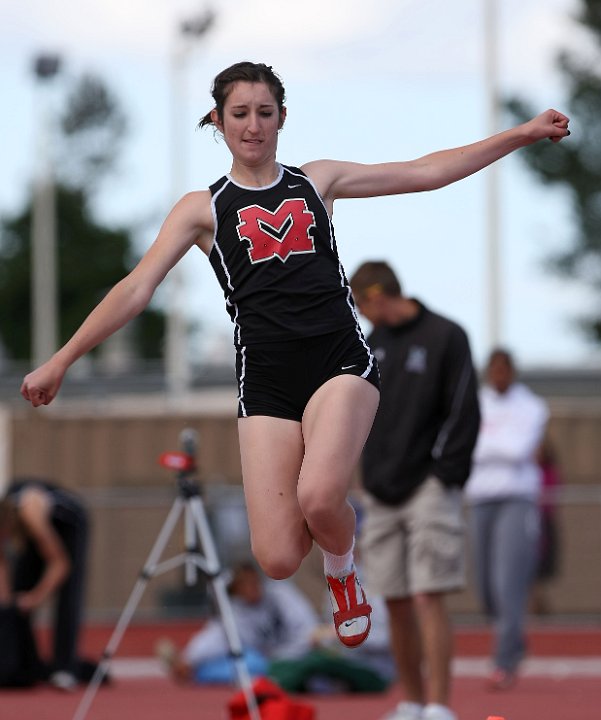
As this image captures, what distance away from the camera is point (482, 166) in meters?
6.30

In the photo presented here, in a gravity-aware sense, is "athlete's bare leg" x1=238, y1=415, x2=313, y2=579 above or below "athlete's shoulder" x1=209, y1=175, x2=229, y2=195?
below

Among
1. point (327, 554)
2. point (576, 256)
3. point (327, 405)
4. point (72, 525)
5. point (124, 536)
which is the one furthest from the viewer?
point (576, 256)

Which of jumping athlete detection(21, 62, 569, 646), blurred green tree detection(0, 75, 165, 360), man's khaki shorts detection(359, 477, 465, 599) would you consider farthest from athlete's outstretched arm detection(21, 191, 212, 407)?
blurred green tree detection(0, 75, 165, 360)

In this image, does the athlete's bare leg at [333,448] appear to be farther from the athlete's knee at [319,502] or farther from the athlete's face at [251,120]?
the athlete's face at [251,120]

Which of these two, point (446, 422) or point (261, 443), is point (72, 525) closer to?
point (446, 422)

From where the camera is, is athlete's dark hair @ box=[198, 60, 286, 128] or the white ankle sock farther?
the white ankle sock

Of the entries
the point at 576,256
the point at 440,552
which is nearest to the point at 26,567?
the point at 440,552

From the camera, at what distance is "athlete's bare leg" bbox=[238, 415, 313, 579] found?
614cm

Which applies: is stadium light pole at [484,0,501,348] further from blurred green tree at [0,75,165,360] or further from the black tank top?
blurred green tree at [0,75,165,360]

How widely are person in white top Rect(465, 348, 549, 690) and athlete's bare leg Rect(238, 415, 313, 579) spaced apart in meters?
4.57

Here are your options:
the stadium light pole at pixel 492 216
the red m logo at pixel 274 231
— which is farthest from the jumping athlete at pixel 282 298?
the stadium light pole at pixel 492 216

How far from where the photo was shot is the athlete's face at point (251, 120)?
6016mm

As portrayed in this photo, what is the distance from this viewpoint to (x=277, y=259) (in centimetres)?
604

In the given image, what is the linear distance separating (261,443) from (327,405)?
304mm
